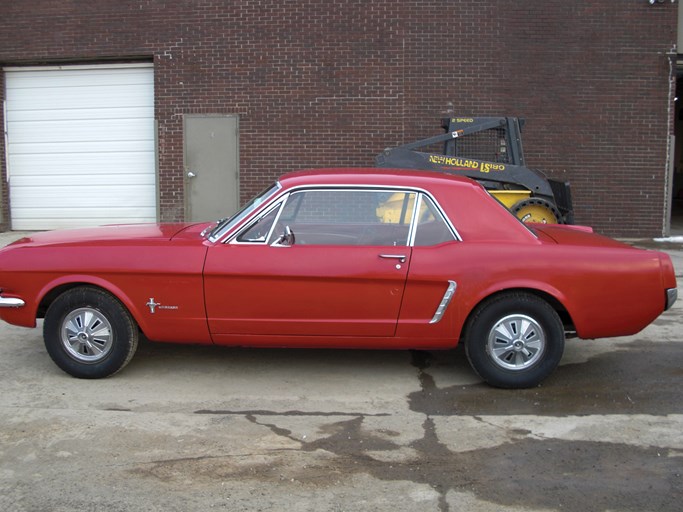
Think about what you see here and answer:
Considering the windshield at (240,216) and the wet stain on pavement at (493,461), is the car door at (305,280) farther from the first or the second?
the wet stain on pavement at (493,461)

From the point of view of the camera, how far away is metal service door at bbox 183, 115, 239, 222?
12.6 metres

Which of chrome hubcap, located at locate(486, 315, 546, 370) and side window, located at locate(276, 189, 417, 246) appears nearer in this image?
chrome hubcap, located at locate(486, 315, 546, 370)

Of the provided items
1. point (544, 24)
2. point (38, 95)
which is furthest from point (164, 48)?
point (544, 24)

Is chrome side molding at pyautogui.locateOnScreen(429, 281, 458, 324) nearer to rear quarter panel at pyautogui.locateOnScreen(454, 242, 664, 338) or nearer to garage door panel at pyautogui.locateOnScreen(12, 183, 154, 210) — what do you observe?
rear quarter panel at pyautogui.locateOnScreen(454, 242, 664, 338)

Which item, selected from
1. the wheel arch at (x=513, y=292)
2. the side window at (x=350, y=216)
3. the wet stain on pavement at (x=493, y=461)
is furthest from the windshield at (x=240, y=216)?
the wheel arch at (x=513, y=292)

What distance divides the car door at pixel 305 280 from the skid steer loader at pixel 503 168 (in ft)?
18.8

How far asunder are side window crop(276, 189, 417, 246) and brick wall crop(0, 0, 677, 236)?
7.47 m

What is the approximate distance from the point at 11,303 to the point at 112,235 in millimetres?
910

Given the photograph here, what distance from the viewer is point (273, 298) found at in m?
4.91

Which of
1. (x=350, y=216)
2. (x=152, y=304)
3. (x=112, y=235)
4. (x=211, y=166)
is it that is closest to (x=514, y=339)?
(x=350, y=216)

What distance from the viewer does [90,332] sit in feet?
16.6

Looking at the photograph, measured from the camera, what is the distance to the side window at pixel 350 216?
5.04m

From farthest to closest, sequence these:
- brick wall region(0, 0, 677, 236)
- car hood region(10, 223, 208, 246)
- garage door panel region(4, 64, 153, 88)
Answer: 1. garage door panel region(4, 64, 153, 88)
2. brick wall region(0, 0, 677, 236)
3. car hood region(10, 223, 208, 246)

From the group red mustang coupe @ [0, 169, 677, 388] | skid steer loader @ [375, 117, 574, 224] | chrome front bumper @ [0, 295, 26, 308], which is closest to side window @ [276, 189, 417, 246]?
red mustang coupe @ [0, 169, 677, 388]
